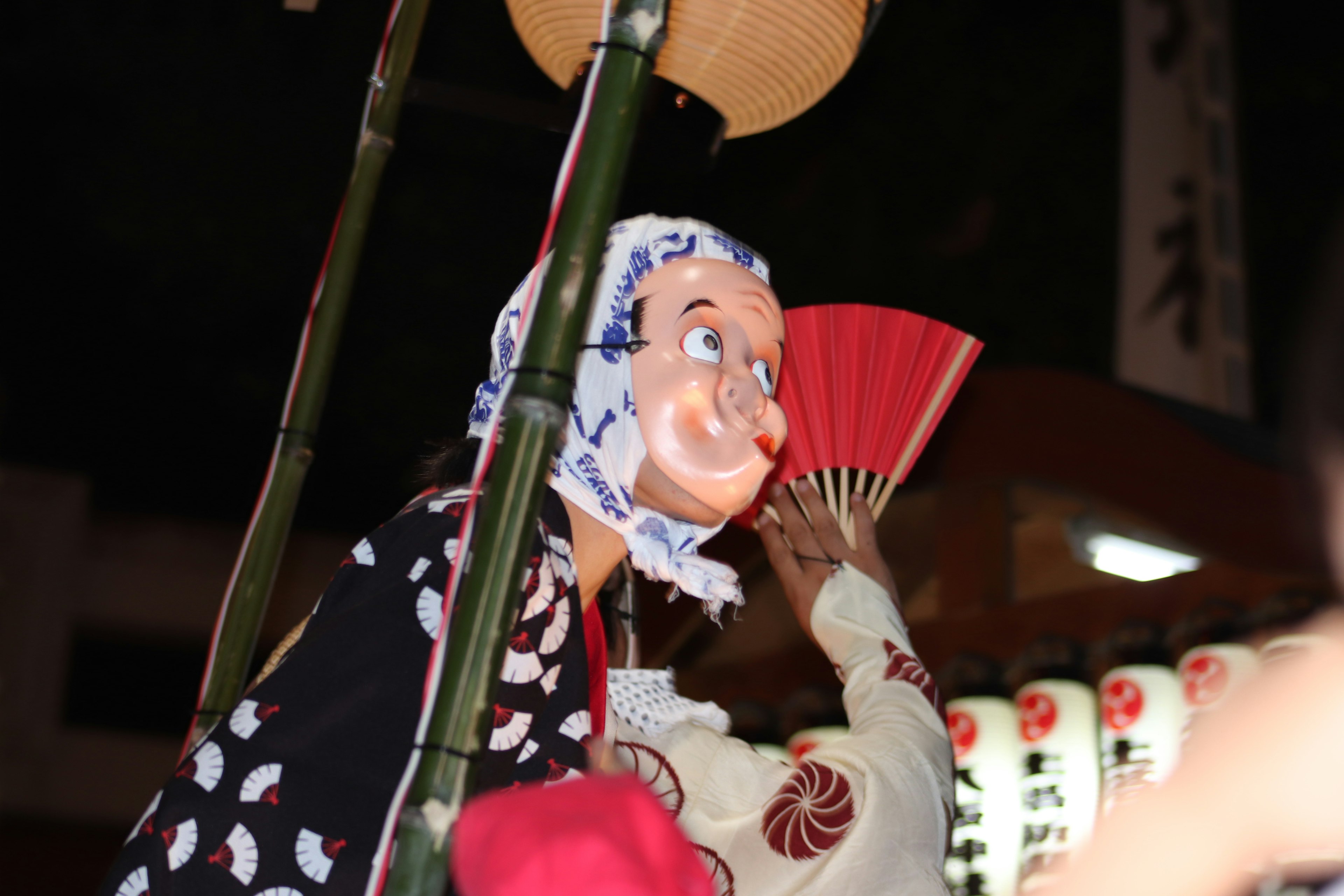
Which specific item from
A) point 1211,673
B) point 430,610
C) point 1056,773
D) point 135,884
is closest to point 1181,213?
point 1211,673

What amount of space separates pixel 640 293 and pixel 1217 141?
4.66 meters

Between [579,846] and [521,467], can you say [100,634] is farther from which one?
[579,846]

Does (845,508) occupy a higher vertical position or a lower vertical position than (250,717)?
higher

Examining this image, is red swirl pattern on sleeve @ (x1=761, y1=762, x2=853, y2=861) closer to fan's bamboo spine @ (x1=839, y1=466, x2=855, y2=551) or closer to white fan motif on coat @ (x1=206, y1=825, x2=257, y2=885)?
fan's bamboo spine @ (x1=839, y1=466, x2=855, y2=551)

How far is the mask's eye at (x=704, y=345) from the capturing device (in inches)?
61.4

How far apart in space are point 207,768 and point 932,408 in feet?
3.86

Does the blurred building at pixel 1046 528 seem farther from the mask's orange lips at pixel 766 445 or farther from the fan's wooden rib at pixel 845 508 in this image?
the mask's orange lips at pixel 766 445

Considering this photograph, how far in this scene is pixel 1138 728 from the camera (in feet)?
11.3

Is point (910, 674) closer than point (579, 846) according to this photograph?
No

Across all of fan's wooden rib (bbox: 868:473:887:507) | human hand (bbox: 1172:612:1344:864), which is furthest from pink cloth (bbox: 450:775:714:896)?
human hand (bbox: 1172:612:1344:864)

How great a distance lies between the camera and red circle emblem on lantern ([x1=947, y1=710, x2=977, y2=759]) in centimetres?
366

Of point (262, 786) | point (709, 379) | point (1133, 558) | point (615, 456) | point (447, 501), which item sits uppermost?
point (1133, 558)

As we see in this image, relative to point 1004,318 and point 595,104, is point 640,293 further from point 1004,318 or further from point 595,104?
point 1004,318

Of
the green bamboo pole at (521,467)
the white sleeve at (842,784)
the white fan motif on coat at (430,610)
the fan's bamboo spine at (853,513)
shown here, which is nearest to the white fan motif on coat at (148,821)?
the white fan motif on coat at (430,610)
